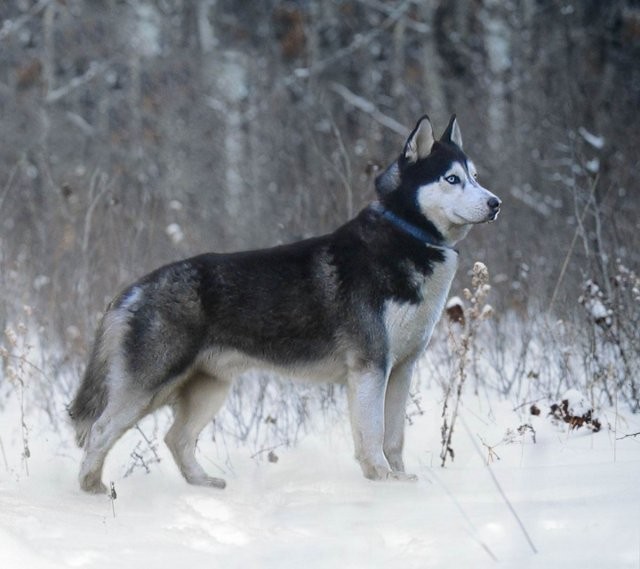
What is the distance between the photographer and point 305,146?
16156 millimetres

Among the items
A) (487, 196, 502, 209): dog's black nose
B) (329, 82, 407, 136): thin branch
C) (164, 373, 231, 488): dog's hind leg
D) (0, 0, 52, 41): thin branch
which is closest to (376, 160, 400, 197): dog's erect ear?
(487, 196, 502, 209): dog's black nose

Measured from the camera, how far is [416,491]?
156 inches

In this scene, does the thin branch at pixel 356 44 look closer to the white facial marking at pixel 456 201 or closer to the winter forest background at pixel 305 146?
the winter forest background at pixel 305 146

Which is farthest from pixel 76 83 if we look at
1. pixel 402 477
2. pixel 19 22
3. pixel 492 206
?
pixel 402 477

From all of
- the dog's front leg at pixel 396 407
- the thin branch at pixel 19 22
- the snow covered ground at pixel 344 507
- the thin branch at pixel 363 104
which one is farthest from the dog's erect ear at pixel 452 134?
the thin branch at pixel 19 22

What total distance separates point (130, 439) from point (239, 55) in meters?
13.2

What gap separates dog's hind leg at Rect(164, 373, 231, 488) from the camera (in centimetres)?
464

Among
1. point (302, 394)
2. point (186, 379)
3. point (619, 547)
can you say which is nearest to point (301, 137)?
point (302, 394)

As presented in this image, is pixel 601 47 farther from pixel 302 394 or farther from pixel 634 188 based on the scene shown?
pixel 302 394

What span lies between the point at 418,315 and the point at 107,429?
4.60 feet

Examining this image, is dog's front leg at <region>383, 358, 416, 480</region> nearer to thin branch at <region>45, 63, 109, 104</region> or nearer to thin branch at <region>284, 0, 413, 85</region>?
thin branch at <region>284, 0, 413, 85</region>

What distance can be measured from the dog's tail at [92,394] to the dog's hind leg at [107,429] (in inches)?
2.9

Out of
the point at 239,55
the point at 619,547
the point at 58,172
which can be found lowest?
the point at 619,547

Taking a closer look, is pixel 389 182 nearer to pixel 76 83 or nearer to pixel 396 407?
pixel 396 407
